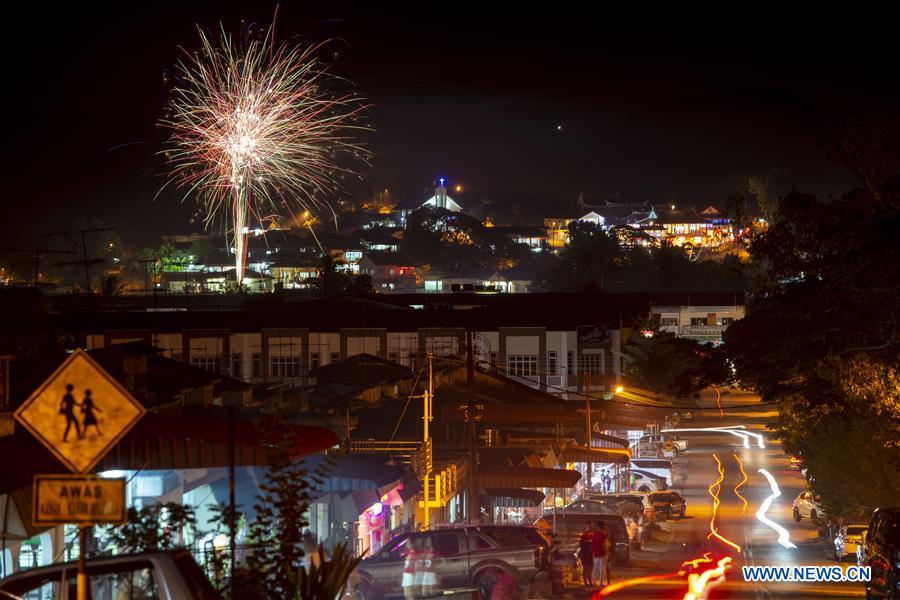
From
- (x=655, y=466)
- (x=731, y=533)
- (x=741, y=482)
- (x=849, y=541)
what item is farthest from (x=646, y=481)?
(x=849, y=541)

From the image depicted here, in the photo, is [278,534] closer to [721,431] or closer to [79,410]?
[79,410]

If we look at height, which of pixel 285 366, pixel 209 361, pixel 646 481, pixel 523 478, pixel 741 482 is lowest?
pixel 741 482

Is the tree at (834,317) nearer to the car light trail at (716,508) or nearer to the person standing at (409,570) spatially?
the car light trail at (716,508)

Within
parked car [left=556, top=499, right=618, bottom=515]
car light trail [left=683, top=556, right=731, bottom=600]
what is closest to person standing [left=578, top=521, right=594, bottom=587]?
car light trail [left=683, top=556, right=731, bottom=600]

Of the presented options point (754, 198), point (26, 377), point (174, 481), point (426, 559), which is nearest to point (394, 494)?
point (426, 559)

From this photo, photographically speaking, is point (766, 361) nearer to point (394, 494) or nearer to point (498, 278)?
point (394, 494)
